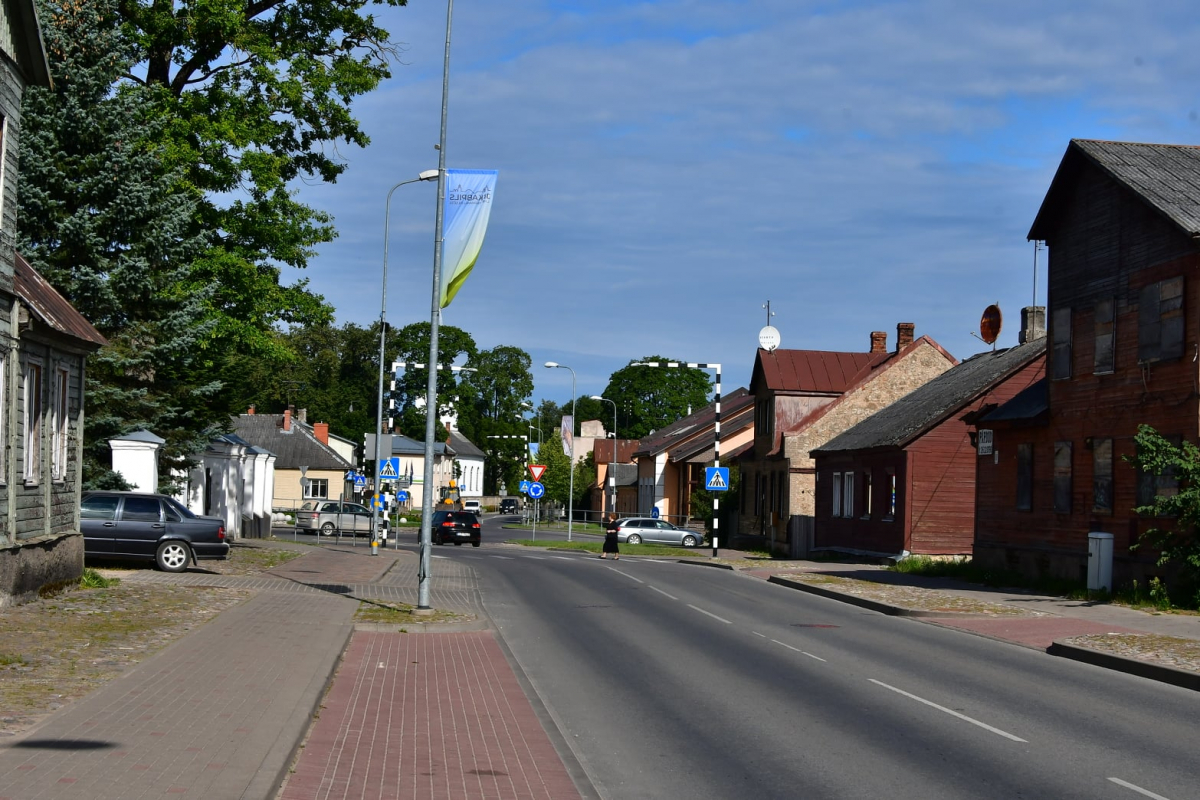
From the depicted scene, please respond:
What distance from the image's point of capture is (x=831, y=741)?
10000mm

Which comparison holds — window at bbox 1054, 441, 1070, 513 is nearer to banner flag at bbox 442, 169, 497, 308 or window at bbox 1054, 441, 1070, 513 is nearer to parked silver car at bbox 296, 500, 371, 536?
banner flag at bbox 442, 169, 497, 308

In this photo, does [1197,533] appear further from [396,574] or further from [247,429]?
[247,429]

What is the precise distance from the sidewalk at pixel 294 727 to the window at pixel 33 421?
4605 mm

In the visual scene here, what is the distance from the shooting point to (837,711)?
37.6ft

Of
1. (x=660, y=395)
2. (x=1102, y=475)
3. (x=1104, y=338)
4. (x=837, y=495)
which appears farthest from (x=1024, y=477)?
(x=660, y=395)

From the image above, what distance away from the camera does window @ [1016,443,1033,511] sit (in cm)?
2852

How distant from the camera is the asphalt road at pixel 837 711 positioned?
28.4 feet

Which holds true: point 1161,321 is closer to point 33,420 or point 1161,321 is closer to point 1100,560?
point 1100,560

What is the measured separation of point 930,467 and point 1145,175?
1491cm

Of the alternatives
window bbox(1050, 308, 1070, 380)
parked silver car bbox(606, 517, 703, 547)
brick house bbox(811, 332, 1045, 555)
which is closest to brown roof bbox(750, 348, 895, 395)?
brick house bbox(811, 332, 1045, 555)

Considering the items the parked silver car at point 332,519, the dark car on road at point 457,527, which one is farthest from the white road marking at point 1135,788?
the parked silver car at point 332,519

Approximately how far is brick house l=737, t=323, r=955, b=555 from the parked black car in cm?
2753

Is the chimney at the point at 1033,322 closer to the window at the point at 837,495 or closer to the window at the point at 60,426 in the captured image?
the window at the point at 837,495

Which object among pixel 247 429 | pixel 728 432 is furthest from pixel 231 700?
pixel 247 429
